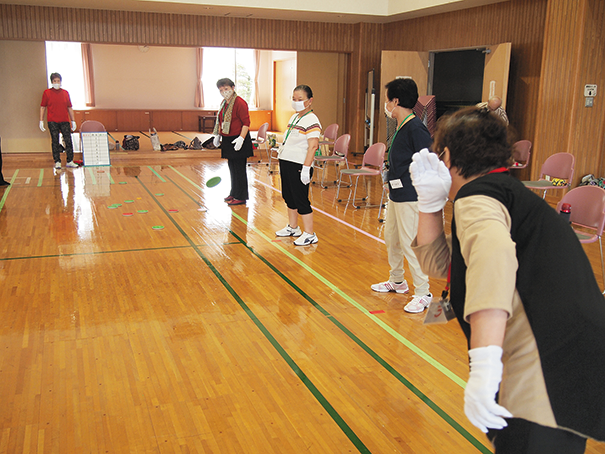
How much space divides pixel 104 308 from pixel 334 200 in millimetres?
4555

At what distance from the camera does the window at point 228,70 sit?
18.4 m

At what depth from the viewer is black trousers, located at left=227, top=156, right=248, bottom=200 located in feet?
23.0

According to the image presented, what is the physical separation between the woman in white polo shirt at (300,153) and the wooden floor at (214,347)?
0.44m

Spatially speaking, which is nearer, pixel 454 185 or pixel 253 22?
pixel 454 185

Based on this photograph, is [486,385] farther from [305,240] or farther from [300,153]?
[305,240]

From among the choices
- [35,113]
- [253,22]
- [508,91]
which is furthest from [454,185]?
[35,113]

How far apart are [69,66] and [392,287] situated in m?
16.2

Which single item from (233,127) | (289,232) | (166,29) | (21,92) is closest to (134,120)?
(21,92)

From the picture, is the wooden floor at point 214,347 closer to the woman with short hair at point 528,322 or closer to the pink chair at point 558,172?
the pink chair at point 558,172

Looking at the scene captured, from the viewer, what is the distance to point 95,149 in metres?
10.7

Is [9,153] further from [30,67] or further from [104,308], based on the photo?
[104,308]

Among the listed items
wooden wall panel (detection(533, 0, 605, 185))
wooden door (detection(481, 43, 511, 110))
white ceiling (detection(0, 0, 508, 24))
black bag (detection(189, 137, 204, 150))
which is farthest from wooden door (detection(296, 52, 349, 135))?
wooden wall panel (detection(533, 0, 605, 185))

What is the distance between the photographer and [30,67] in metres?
11.2

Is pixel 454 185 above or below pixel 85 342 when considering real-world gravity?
above
